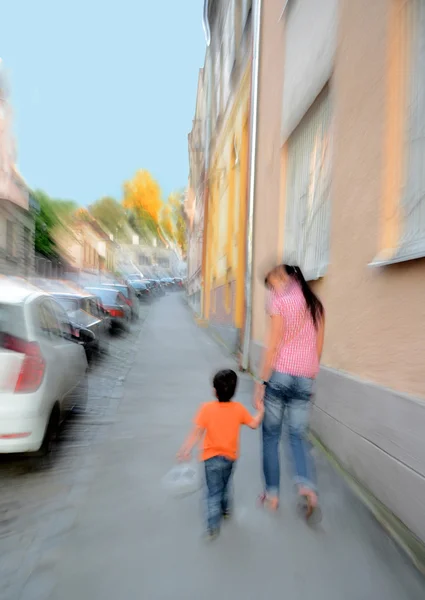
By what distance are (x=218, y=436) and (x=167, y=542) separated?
27.5 inches

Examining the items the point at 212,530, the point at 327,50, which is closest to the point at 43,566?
the point at 212,530

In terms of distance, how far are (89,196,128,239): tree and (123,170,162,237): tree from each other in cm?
262

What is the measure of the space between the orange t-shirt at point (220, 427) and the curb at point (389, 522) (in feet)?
3.53

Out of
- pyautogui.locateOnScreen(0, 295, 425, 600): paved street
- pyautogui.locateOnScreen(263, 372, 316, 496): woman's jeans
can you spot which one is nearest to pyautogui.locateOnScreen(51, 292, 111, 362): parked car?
pyautogui.locateOnScreen(0, 295, 425, 600): paved street

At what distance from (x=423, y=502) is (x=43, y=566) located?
2066 mm

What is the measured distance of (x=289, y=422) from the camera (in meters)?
3.69

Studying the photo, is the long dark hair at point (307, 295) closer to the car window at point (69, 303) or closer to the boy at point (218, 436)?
the boy at point (218, 436)

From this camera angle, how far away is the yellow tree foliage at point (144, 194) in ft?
219

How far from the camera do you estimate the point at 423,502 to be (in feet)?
10.3

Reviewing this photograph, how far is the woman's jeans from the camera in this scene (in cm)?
362

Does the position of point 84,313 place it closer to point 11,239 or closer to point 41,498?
point 41,498

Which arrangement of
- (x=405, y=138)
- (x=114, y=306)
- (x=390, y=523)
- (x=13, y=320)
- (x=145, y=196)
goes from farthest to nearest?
1. (x=145, y=196)
2. (x=114, y=306)
3. (x=13, y=320)
4. (x=405, y=138)
5. (x=390, y=523)

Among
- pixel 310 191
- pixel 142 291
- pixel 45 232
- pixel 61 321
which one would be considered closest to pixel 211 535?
pixel 61 321

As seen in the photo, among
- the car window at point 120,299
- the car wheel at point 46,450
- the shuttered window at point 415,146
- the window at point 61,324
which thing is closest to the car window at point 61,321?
the window at point 61,324
